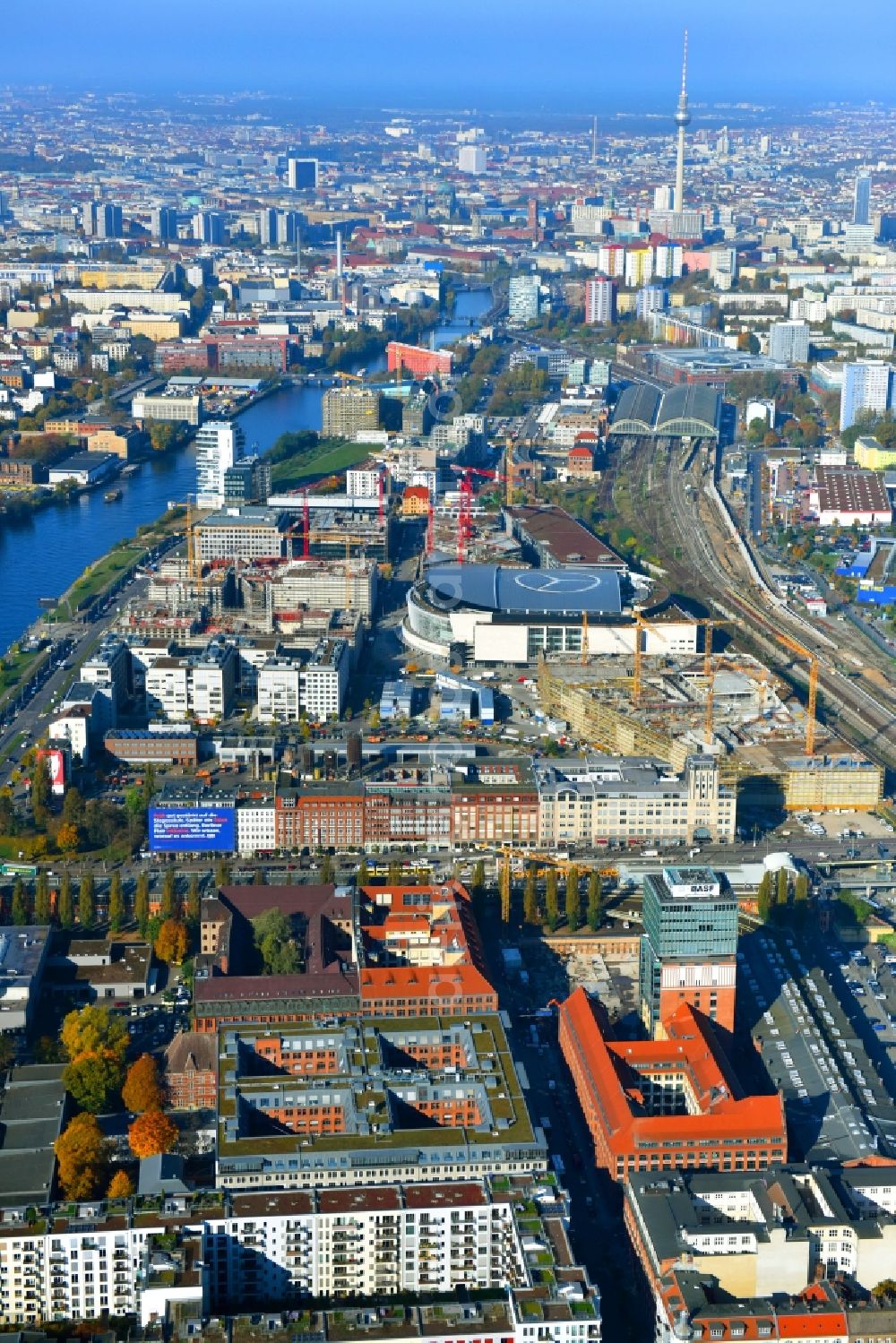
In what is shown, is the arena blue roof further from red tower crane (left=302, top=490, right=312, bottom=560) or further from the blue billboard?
the blue billboard

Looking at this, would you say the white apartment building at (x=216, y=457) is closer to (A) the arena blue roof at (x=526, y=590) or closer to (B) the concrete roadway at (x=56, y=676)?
(B) the concrete roadway at (x=56, y=676)

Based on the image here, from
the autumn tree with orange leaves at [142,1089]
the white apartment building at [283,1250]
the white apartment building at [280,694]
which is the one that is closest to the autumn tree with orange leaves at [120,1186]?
the white apartment building at [283,1250]

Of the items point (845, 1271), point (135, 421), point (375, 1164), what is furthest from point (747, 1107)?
point (135, 421)

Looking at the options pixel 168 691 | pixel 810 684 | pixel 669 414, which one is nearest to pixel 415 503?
pixel 669 414

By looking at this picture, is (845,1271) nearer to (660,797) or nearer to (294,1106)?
(294,1106)

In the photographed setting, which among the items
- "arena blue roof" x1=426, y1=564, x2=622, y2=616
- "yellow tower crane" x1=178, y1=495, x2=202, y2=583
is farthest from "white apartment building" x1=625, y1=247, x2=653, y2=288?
"arena blue roof" x1=426, y1=564, x2=622, y2=616

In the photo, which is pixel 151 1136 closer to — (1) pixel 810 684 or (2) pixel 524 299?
(1) pixel 810 684

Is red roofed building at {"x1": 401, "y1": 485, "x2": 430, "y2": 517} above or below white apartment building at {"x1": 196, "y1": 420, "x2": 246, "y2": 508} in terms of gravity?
below
